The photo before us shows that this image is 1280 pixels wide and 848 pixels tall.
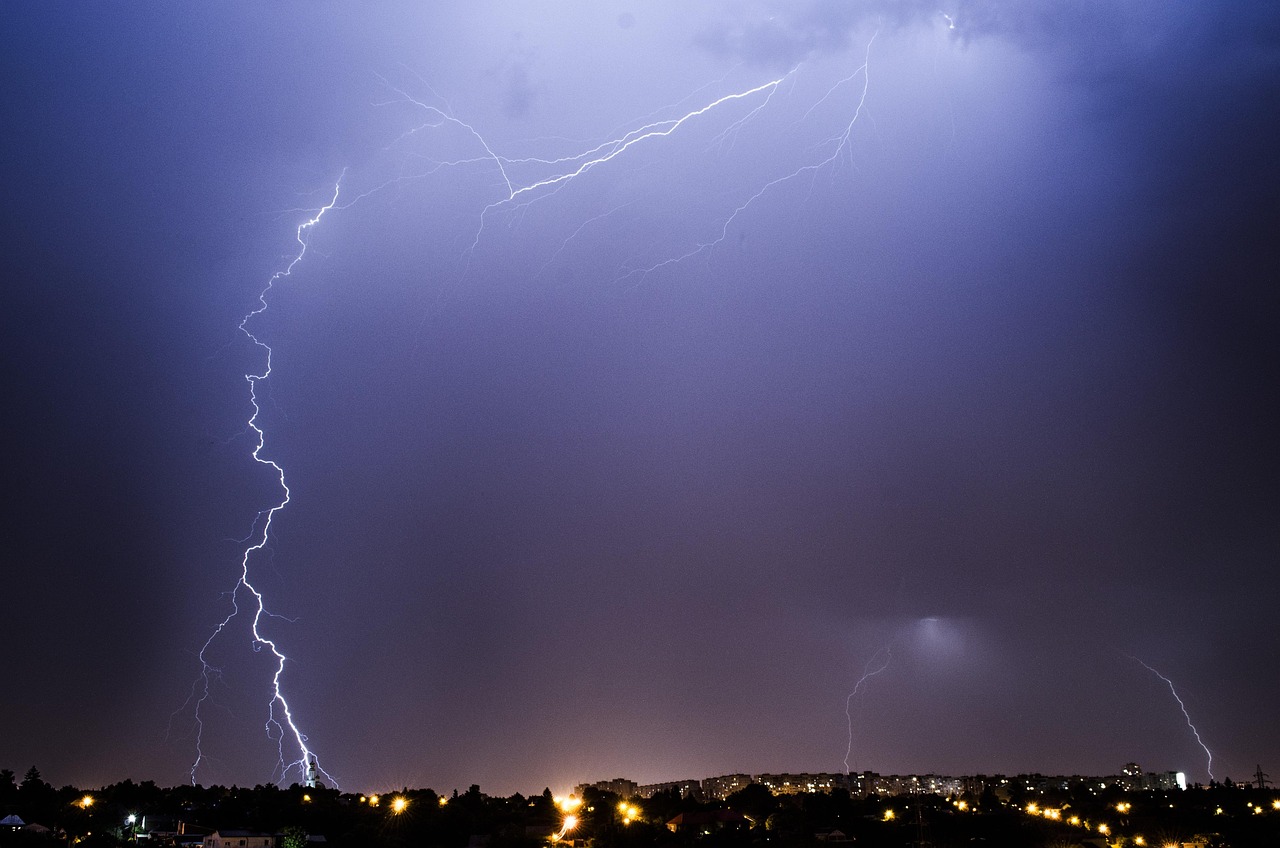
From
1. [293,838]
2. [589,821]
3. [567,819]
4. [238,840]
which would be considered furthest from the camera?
[567,819]

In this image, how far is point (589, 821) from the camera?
31203 millimetres

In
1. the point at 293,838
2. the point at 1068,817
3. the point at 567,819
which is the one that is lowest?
the point at 293,838

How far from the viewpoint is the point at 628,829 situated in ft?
80.0

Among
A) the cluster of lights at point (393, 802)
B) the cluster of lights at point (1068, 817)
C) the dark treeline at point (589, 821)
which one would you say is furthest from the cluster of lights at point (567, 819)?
the cluster of lights at point (1068, 817)

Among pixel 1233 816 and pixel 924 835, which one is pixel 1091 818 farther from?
pixel 924 835

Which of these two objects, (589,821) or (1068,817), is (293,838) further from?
(1068,817)

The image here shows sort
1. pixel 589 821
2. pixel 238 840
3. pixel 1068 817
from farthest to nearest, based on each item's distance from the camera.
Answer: pixel 1068 817, pixel 589 821, pixel 238 840

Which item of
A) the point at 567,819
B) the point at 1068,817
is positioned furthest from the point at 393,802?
the point at 1068,817

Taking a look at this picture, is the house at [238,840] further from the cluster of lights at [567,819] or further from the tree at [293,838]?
the cluster of lights at [567,819]

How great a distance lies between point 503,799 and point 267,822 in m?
20.2

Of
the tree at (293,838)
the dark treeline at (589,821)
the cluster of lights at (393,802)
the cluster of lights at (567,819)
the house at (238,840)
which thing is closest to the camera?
the dark treeline at (589,821)

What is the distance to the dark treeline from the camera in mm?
25359

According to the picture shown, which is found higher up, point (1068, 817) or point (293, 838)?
point (1068, 817)

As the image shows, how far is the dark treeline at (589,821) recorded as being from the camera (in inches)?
998
